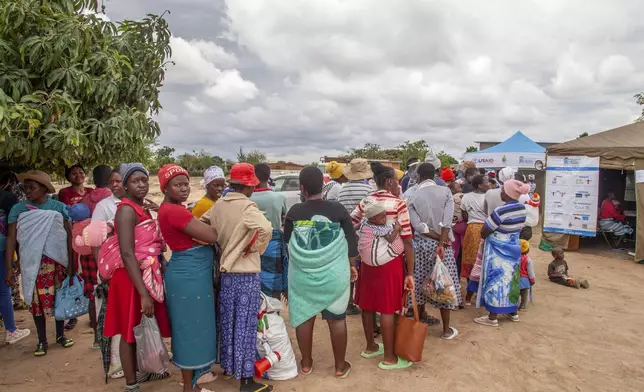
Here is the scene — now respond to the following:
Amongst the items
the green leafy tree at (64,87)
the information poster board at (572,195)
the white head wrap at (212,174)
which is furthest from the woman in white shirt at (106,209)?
the information poster board at (572,195)

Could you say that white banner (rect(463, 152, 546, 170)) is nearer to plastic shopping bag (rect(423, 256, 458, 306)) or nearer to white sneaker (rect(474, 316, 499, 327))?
white sneaker (rect(474, 316, 499, 327))

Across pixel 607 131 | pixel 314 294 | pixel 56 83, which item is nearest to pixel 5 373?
pixel 56 83

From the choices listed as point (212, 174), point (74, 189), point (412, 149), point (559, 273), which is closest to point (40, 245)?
point (74, 189)

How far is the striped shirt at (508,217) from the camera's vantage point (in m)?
4.54

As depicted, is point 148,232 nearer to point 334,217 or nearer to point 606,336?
point 334,217

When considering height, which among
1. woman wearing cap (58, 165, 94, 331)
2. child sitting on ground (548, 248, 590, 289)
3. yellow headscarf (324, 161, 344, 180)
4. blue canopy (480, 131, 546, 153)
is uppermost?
blue canopy (480, 131, 546, 153)

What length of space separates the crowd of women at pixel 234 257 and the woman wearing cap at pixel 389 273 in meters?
0.01

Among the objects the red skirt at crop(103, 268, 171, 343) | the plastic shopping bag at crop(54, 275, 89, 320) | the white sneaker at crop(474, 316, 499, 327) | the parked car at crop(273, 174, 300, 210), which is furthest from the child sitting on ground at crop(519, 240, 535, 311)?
the parked car at crop(273, 174, 300, 210)

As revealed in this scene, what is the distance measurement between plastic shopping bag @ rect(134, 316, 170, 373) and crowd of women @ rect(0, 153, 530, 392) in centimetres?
9

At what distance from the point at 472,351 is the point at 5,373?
429 cm

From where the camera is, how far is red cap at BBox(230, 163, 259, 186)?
3.25 meters

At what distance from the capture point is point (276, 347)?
3.56 meters

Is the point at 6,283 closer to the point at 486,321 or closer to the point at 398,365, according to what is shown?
the point at 398,365

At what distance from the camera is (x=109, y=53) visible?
3.73 m
